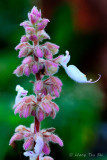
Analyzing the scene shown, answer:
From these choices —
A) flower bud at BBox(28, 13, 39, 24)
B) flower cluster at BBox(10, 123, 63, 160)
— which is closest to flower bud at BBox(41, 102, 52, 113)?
flower cluster at BBox(10, 123, 63, 160)

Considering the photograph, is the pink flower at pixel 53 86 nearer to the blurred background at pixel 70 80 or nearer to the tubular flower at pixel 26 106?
the tubular flower at pixel 26 106

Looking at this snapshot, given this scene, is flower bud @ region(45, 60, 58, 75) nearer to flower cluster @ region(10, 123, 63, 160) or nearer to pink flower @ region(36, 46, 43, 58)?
pink flower @ region(36, 46, 43, 58)

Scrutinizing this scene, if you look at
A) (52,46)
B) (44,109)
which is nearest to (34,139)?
(44,109)

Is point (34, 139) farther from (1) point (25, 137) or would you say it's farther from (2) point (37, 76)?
(2) point (37, 76)

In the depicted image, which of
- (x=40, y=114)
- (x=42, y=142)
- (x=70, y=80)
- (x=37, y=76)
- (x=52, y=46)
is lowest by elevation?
(x=42, y=142)

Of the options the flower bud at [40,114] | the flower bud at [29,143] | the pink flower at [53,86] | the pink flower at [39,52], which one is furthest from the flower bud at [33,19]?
the flower bud at [29,143]

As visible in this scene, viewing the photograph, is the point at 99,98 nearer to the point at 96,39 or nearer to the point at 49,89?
the point at 96,39
